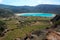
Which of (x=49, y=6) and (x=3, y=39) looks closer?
(x=3, y=39)

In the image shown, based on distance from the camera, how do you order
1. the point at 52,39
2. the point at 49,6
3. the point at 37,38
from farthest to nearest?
the point at 49,6, the point at 37,38, the point at 52,39

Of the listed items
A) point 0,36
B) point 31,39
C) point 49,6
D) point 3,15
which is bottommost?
point 49,6

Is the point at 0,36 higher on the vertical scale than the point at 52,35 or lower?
lower

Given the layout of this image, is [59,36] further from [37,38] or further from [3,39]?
[3,39]

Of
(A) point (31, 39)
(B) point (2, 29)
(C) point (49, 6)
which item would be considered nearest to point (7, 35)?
(B) point (2, 29)

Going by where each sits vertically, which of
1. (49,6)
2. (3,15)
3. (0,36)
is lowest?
(49,6)

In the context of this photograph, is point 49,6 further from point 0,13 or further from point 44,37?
point 44,37

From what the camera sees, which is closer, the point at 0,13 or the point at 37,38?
the point at 37,38

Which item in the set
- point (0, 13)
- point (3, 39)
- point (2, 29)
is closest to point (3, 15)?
point (0, 13)

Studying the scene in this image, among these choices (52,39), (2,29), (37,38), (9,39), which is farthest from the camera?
(2,29)
